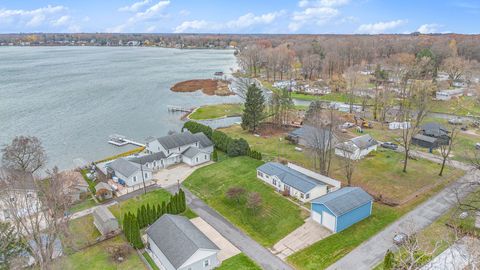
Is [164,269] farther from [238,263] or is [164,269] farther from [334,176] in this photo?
[334,176]

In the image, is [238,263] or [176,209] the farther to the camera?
[176,209]

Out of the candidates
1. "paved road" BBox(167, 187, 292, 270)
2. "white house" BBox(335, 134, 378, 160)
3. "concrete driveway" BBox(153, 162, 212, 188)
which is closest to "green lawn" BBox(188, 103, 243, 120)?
"concrete driveway" BBox(153, 162, 212, 188)

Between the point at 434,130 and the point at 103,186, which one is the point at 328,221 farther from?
the point at 434,130

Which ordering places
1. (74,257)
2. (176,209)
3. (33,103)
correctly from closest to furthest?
(74,257), (176,209), (33,103)

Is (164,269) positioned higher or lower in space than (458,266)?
lower

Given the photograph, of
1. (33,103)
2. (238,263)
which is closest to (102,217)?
(238,263)

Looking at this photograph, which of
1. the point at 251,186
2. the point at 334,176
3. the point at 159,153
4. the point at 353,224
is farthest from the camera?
the point at 159,153

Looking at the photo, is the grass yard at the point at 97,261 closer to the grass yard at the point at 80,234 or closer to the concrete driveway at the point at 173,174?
the grass yard at the point at 80,234
